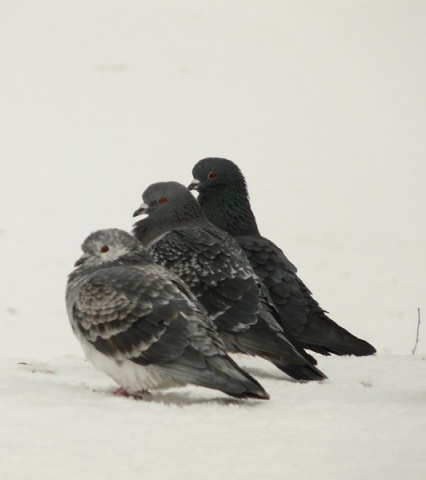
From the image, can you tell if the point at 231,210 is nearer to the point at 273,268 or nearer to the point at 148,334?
the point at 273,268

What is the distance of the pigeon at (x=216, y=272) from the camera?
26.8ft

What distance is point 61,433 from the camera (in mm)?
6172

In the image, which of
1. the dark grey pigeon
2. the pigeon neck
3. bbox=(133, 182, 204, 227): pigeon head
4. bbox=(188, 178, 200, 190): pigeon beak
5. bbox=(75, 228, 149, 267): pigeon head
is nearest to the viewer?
bbox=(75, 228, 149, 267): pigeon head

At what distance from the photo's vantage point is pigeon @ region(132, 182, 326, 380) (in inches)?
321

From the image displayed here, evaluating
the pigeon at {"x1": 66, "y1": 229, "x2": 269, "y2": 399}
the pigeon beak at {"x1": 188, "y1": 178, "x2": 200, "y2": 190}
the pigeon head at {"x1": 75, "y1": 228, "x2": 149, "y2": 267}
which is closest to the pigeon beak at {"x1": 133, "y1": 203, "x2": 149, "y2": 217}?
the pigeon beak at {"x1": 188, "y1": 178, "x2": 200, "y2": 190}

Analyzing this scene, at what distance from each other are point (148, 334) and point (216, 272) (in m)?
1.86

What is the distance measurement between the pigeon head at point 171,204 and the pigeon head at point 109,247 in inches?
73.2

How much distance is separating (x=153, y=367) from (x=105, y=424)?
675mm

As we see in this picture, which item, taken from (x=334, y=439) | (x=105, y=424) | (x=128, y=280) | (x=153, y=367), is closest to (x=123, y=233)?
(x=128, y=280)

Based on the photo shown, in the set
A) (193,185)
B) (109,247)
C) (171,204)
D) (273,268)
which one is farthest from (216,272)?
(193,185)

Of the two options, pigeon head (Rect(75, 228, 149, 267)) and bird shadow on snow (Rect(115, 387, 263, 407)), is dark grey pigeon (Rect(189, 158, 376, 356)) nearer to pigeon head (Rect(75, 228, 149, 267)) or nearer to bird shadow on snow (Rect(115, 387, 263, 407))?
bird shadow on snow (Rect(115, 387, 263, 407))

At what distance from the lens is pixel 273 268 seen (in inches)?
365

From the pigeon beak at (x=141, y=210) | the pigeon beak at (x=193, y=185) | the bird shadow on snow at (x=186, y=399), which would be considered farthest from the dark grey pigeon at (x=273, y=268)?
the bird shadow on snow at (x=186, y=399)

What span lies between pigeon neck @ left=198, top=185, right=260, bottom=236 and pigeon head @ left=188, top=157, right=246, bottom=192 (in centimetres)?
6
